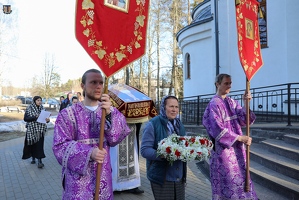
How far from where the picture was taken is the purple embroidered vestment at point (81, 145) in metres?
2.24

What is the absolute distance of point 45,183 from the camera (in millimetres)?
6047

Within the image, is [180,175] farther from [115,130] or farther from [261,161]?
[261,161]

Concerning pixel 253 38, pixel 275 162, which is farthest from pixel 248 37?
pixel 275 162

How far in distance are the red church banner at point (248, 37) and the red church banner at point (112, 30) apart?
1.79m

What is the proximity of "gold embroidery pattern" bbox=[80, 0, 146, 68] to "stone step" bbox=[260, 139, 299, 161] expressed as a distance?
4.41 m

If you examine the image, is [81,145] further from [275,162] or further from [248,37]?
[275,162]

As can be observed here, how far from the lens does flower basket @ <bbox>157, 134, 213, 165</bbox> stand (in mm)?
2660

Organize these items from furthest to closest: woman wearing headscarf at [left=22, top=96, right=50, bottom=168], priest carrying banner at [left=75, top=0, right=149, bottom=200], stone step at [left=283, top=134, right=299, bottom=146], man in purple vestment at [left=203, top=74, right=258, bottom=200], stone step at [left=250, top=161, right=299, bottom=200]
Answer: woman wearing headscarf at [left=22, top=96, right=50, bottom=168], stone step at [left=283, top=134, right=299, bottom=146], stone step at [left=250, top=161, right=299, bottom=200], man in purple vestment at [left=203, top=74, right=258, bottom=200], priest carrying banner at [left=75, top=0, right=149, bottom=200]

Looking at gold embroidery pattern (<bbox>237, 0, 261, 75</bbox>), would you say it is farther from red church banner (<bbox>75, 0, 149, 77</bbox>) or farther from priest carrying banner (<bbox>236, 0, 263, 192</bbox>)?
red church banner (<bbox>75, 0, 149, 77</bbox>)

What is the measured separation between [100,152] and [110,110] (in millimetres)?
424

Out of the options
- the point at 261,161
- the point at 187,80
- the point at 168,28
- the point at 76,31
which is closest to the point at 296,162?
the point at 261,161

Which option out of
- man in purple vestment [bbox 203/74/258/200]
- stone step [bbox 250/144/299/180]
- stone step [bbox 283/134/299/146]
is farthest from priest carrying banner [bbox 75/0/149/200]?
stone step [bbox 283/134/299/146]

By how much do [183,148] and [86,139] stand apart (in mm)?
943

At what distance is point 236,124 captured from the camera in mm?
3639
